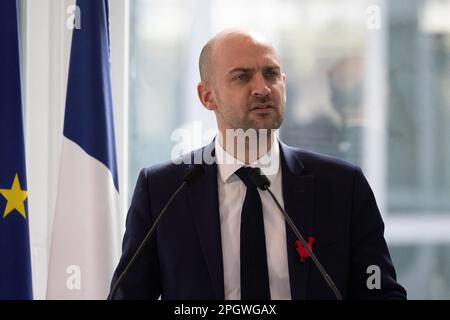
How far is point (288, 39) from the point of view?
341cm

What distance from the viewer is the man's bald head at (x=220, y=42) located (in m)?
1.87

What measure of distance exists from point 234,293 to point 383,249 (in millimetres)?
428

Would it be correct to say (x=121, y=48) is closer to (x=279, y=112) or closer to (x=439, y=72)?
(x=279, y=112)

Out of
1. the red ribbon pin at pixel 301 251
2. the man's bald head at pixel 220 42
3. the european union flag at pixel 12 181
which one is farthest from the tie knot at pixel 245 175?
the european union flag at pixel 12 181

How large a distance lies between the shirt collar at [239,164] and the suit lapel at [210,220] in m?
0.03

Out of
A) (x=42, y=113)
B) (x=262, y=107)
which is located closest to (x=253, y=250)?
(x=262, y=107)

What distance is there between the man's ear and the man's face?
0.05 m

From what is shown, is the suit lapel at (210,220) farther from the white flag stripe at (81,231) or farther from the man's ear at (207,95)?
the white flag stripe at (81,231)

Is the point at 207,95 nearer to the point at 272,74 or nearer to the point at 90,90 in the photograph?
the point at 272,74

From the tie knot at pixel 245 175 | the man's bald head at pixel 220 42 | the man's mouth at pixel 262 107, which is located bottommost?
the tie knot at pixel 245 175

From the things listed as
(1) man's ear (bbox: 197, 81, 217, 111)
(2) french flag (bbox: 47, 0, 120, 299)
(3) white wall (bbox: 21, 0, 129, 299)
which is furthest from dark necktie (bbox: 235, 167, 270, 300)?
(3) white wall (bbox: 21, 0, 129, 299)

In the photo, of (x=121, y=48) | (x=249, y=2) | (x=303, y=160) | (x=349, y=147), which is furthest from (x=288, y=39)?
(x=303, y=160)

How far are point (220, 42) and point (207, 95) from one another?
177 millimetres

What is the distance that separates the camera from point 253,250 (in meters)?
1.73
